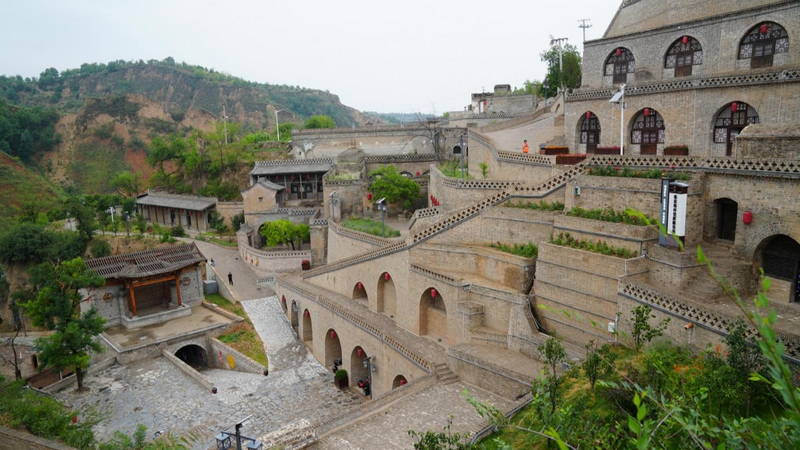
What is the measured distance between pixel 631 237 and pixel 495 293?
5.49 m

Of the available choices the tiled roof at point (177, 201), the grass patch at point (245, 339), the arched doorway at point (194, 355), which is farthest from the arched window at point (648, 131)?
the tiled roof at point (177, 201)

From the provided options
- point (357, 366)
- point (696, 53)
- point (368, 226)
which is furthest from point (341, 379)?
point (696, 53)

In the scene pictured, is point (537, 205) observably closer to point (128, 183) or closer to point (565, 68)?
point (565, 68)

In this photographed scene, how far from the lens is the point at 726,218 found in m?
17.6

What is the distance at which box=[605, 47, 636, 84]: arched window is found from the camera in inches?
1021

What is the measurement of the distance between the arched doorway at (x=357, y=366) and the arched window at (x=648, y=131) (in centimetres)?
1628

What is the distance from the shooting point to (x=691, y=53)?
23.5m

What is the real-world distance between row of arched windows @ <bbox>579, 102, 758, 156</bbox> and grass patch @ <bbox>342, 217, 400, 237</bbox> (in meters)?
11.5

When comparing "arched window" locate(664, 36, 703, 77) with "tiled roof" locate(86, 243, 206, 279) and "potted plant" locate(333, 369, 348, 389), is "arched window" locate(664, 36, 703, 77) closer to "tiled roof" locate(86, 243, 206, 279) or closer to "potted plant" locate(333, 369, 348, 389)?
"potted plant" locate(333, 369, 348, 389)

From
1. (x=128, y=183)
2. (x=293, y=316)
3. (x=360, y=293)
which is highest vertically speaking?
(x=128, y=183)

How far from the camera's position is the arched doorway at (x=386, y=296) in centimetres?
2677

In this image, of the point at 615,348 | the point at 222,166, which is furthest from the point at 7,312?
the point at 615,348

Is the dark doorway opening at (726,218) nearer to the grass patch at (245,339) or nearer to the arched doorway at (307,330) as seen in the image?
the arched doorway at (307,330)

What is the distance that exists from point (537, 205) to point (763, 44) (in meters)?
10.8
